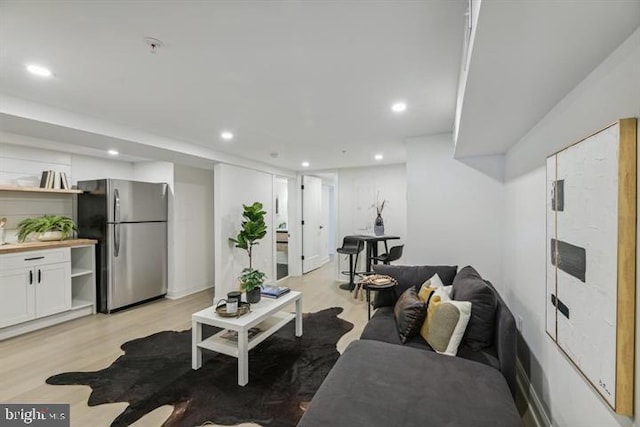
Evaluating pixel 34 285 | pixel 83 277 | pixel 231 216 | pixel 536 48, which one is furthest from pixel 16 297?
pixel 536 48

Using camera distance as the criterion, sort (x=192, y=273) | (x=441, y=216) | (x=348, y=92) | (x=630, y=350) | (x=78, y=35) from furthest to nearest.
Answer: (x=192, y=273)
(x=441, y=216)
(x=348, y=92)
(x=78, y=35)
(x=630, y=350)

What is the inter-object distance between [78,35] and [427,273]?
3086 millimetres

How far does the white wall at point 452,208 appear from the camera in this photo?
3.13 m

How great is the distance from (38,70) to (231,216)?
9.42 feet

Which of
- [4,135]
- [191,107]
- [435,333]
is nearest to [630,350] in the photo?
[435,333]

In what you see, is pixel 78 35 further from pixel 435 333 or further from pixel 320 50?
pixel 435 333

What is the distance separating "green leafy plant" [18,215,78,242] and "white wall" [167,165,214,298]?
52.4 inches

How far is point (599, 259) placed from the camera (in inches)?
43.1

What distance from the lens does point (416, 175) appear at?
345 centimetres

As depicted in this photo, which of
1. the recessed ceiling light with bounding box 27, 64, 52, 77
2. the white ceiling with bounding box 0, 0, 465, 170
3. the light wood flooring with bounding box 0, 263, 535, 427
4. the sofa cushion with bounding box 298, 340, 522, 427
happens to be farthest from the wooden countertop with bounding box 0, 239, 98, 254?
the sofa cushion with bounding box 298, 340, 522, 427

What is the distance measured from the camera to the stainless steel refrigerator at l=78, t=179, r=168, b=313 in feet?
12.9

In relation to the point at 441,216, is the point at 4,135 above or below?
above

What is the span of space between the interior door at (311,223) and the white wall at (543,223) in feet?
13.1

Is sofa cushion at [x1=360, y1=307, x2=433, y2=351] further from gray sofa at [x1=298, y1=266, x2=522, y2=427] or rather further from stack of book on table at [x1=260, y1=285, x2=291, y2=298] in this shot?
stack of book on table at [x1=260, y1=285, x2=291, y2=298]
